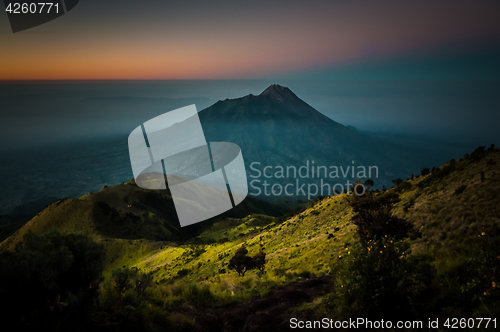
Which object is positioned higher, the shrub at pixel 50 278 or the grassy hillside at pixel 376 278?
the shrub at pixel 50 278

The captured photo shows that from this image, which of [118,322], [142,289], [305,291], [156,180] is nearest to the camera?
[118,322]

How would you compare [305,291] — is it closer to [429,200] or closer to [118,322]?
[118,322]

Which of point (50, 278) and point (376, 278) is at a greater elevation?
point (50, 278)

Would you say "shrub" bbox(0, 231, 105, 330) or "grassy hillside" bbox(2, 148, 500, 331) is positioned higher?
"shrub" bbox(0, 231, 105, 330)

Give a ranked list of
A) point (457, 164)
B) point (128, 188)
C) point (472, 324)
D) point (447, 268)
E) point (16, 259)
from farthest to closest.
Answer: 1. point (128, 188)
2. point (457, 164)
3. point (447, 268)
4. point (16, 259)
5. point (472, 324)

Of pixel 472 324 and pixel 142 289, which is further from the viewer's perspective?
pixel 142 289

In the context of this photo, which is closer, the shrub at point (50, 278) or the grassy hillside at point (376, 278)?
the shrub at point (50, 278)

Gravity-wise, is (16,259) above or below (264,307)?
above

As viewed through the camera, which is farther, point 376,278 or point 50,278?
point 376,278

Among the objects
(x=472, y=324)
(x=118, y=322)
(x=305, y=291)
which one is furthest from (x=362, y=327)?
(x=118, y=322)

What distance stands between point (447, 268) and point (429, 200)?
518 inches

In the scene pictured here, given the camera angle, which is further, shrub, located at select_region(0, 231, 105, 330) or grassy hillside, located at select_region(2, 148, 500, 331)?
grassy hillside, located at select_region(2, 148, 500, 331)

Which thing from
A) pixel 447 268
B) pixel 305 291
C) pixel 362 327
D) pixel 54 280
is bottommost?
pixel 305 291

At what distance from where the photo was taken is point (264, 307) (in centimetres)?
785
